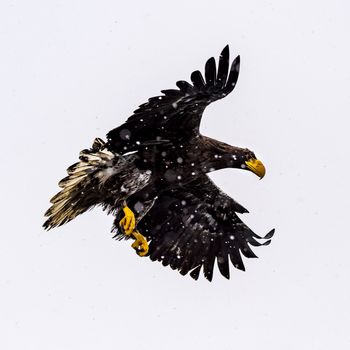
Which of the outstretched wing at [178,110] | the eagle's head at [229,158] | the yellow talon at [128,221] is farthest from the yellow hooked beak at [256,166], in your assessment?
the yellow talon at [128,221]

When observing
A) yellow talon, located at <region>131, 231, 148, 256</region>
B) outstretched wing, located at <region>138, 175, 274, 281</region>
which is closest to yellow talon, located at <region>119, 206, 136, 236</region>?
yellow talon, located at <region>131, 231, 148, 256</region>

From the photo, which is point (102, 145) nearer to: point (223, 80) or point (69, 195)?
point (69, 195)

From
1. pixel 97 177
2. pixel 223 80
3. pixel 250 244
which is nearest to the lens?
pixel 223 80

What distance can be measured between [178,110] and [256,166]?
1.39m

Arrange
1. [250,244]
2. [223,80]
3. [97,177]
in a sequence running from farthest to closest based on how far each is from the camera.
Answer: [250,244] < [97,177] < [223,80]

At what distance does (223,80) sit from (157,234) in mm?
2706

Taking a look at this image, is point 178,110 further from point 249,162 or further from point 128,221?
point 128,221

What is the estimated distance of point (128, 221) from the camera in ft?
41.2

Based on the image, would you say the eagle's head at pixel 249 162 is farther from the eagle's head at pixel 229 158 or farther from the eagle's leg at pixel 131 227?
the eagle's leg at pixel 131 227

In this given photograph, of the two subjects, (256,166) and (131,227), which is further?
(256,166)

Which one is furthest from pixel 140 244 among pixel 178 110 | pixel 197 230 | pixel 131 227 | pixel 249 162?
pixel 178 110

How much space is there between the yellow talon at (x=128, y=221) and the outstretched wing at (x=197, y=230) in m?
0.87

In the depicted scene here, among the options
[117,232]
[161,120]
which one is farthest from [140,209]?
[161,120]

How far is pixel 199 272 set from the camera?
531 inches
